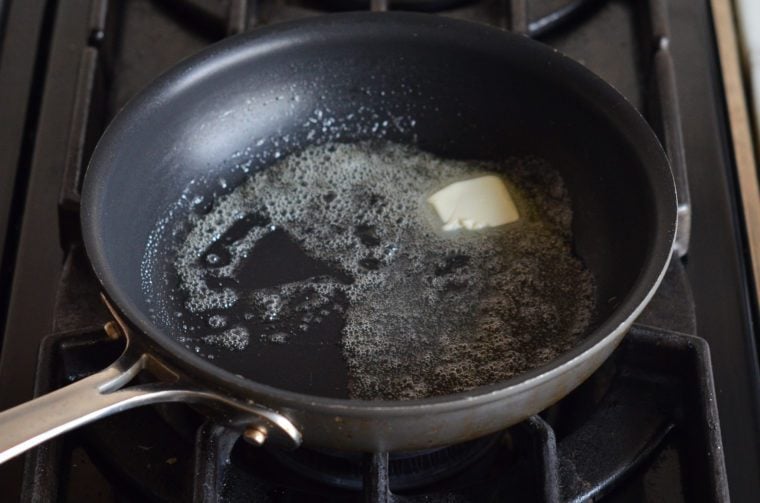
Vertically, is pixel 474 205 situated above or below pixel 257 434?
above

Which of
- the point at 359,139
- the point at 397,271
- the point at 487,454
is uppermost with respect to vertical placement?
the point at 359,139

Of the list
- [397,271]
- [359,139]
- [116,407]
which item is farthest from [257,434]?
[359,139]

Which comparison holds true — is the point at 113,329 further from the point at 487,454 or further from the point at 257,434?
the point at 487,454

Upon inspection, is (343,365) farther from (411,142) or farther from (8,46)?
(8,46)

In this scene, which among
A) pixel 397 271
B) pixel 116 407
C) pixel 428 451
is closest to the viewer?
→ pixel 116 407

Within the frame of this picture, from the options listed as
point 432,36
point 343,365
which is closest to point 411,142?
point 432,36

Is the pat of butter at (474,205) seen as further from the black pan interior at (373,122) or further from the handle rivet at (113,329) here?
the handle rivet at (113,329)

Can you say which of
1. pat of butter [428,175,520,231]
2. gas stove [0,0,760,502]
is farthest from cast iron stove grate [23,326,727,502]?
pat of butter [428,175,520,231]
